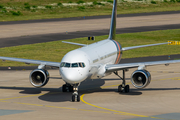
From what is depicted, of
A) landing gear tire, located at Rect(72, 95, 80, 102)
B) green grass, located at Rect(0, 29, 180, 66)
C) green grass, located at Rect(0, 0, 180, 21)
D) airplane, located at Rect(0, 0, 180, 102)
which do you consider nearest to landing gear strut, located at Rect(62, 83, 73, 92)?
airplane, located at Rect(0, 0, 180, 102)

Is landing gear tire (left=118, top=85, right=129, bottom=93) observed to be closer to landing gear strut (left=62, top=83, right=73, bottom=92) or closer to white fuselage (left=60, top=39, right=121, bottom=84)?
white fuselage (left=60, top=39, right=121, bottom=84)

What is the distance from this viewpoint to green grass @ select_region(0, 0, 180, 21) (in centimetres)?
12912

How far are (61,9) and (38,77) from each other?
10973cm

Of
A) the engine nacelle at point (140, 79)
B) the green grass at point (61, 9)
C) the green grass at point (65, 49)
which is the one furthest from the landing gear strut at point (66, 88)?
the green grass at point (61, 9)

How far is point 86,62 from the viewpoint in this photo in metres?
34.7

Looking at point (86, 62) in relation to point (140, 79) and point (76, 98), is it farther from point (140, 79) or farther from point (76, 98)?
point (140, 79)

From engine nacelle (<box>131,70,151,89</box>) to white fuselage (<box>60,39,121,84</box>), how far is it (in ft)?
12.1

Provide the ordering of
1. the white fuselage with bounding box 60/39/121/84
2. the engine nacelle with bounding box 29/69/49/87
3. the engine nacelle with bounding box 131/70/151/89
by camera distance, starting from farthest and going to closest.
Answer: the engine nacelle with bounding box 29/69/49/87 < the engine nacelle with bounding box 131/70/151/89 < the white fuselage with bounding box 60/39/121/84

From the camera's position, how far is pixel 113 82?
46031 millimetres

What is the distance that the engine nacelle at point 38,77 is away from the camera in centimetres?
3706

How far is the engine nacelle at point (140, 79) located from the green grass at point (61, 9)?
89018 mm

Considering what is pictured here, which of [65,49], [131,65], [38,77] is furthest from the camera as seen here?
[65,49]

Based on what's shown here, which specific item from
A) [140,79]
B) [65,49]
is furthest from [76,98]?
[65,49]

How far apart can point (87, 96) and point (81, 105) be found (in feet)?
14.1
